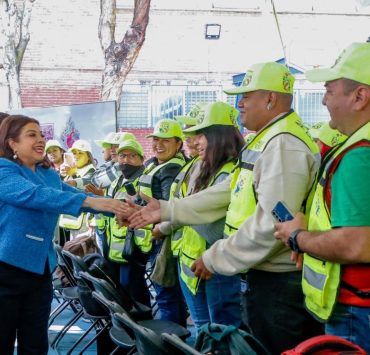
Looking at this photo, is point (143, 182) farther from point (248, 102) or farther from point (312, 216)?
point (312, 216)

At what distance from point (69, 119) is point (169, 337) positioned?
7.57m

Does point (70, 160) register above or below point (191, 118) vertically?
below

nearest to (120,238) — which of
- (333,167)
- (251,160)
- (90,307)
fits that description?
(90,307)

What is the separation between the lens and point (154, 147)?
18.1 feet

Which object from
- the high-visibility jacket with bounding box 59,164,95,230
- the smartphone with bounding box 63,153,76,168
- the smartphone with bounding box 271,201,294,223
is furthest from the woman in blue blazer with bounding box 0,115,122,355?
the smartphone with bounding box 63,153,76,168

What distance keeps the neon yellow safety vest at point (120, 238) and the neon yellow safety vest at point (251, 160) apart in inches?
87.4

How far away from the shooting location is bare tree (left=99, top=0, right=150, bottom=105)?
11148mm

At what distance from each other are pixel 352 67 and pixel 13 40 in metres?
9.66

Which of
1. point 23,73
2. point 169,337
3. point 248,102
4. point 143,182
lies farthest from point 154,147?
point 23,73

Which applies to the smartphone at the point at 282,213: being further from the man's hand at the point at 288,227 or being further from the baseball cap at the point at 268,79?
the baseball cap at the point at 268,79

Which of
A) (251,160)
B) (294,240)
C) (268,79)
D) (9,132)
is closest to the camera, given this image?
(294,240)

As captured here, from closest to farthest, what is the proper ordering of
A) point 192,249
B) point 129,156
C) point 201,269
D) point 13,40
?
1. point 201,269
2. point 192,249
3. point 129,156
4. point 13,40

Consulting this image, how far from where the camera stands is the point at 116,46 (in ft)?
36.7

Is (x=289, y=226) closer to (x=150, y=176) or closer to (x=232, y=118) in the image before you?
(x=232, y=118)
